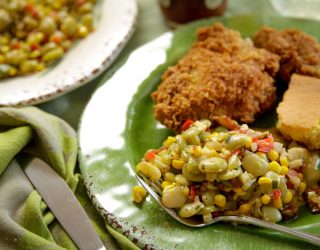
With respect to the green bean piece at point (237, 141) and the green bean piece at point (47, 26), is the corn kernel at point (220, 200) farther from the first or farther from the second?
the green bean piece at point (47, 26)

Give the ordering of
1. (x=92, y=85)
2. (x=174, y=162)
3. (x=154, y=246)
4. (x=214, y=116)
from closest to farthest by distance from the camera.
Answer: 1. (x=154, y=246)
2. (x=174, y=162)
3. (x=214, y=116)
4. (x=92, y=85)

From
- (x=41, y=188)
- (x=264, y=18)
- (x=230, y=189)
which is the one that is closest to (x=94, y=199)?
(x=41, y=188)

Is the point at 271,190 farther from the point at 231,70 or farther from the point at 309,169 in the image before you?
the point at 231,70

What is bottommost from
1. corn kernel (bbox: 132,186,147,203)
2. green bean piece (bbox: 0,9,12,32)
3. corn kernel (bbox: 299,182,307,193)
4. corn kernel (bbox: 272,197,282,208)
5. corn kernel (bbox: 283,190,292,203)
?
corn kernel (bbox: 299,182,307,193)

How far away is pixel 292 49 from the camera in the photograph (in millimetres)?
3055

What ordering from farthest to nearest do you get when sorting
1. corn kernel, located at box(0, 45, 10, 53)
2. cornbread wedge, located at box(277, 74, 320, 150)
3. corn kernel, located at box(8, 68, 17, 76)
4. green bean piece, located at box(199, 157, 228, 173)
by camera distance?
1. corn kernel, located at box(0, 45, 10, 53)
2. corn kernel, located at box(8, 68, 17, 76)
3. cornbread wedge, located at box(277, 74, 320, 150)
4. green bean piece, located at box(199, 157, 228, 173)

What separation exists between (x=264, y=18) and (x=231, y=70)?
0.74 metres

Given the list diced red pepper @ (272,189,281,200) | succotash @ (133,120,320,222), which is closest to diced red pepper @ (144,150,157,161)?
succotash @ (133,120,320,222)

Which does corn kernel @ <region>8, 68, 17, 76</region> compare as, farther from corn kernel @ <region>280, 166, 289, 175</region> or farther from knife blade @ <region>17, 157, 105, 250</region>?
corn kernel @ <region>280, 166, 289, 175</region>

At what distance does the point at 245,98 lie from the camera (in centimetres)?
284

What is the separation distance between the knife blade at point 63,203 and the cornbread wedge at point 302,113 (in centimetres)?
117

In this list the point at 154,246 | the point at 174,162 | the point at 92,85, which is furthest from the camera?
the point at 92,85

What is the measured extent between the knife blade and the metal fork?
0.33 metres

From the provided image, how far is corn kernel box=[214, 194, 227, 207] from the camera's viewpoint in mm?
2309
